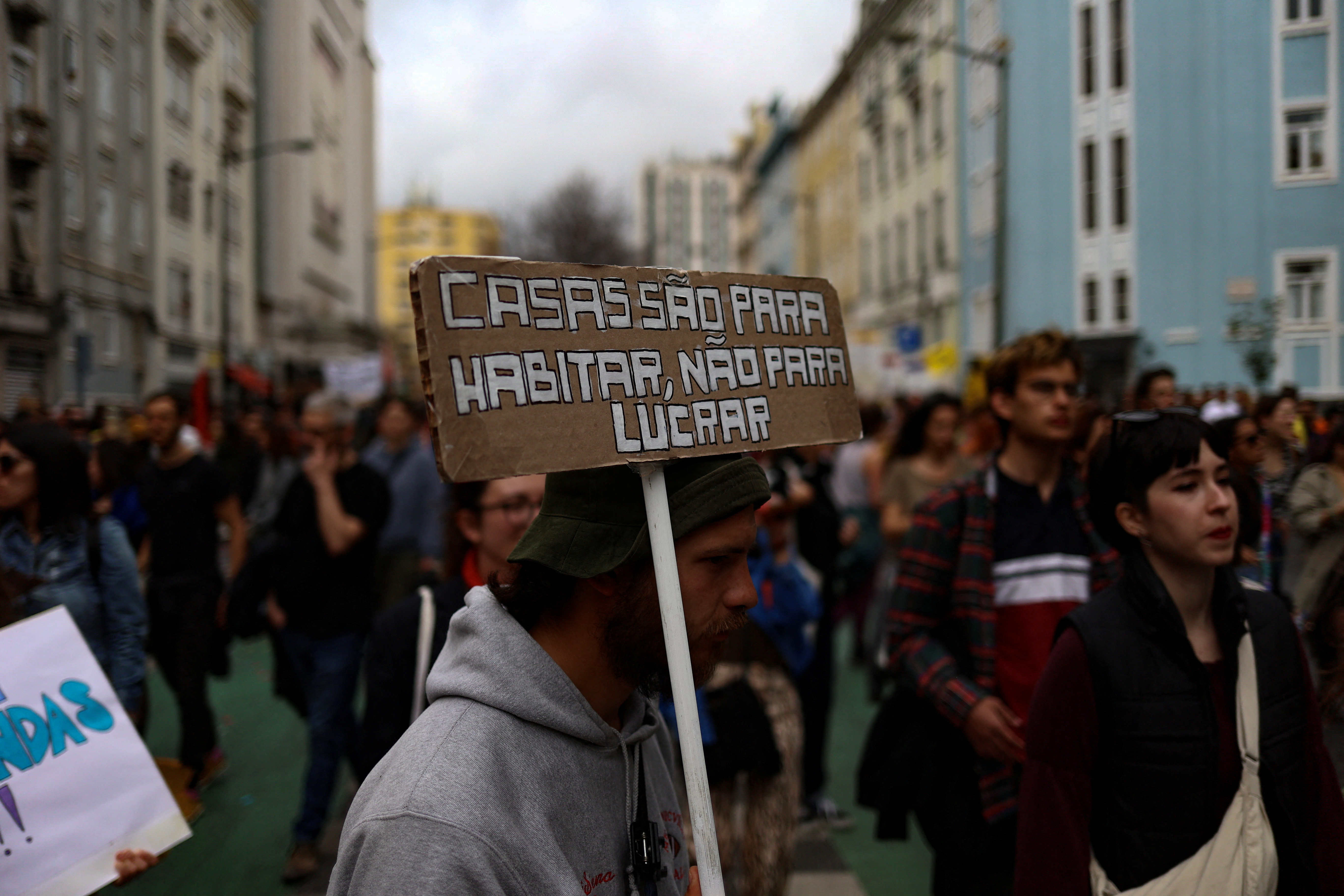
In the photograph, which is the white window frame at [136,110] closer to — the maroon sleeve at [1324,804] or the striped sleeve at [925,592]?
the striped sleeve at [925,592]

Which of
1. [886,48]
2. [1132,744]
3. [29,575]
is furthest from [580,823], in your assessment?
[886,48]

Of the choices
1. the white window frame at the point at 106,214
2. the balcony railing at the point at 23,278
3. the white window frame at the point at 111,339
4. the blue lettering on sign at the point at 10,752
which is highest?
the white window frame at the point at 106,214

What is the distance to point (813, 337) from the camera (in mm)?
1855

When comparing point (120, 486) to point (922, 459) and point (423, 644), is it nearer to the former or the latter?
point (423, 644)

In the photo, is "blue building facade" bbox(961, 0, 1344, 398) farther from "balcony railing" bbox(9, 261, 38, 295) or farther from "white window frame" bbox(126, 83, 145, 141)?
"balcony railing" bbox(9, 261, 38, 295)

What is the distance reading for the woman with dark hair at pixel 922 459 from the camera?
20.8 ft

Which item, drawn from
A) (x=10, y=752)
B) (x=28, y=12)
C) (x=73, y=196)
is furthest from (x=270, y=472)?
(x=10, y=752)

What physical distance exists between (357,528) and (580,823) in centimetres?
379

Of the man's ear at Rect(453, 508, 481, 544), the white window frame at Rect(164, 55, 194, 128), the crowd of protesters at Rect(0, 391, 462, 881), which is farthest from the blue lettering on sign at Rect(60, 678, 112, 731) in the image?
the white window frame at Rect(164, 55, 194, 128)

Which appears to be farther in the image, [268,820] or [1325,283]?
[268,820]

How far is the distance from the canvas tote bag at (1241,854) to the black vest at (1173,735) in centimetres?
3

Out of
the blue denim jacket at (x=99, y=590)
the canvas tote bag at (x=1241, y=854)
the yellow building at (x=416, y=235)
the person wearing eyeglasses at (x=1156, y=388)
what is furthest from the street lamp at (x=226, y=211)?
the yellow building at (x=416, y=235)

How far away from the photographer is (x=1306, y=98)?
135 inches

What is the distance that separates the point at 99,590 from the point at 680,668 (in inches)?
122
